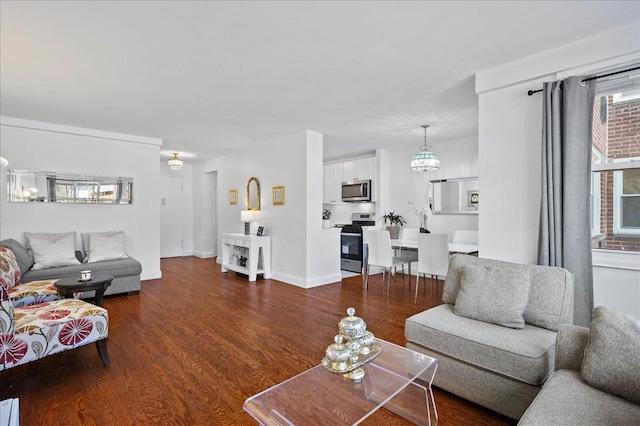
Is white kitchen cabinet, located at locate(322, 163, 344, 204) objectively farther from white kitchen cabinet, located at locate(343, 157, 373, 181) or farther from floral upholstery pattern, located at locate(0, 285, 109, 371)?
floral upholstery pattern, located at locate(0, 285, 109, 371)

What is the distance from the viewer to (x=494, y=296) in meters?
2.20

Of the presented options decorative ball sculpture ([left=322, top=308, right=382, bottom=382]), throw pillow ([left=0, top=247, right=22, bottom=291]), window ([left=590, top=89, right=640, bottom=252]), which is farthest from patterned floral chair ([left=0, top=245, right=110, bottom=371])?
window ([left=590, top=89, right=640, bottom=252])

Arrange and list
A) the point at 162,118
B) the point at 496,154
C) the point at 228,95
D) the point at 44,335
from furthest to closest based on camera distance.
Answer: the point at 162,118
the point at 228,95
the point at 496,154
the point at 44,335

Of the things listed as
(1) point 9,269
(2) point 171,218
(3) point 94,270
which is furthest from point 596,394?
(2) point 171,218

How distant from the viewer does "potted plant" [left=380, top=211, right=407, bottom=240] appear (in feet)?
19.8

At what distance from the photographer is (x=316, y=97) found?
3.64 m

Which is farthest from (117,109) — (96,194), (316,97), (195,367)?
(195,367)

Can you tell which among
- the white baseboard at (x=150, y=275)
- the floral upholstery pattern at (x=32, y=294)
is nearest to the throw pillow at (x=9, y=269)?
the floral upholstery pattern at (x=32, y=294)

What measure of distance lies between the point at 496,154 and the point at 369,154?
4.11 meters

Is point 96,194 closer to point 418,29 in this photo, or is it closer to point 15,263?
point 15,263

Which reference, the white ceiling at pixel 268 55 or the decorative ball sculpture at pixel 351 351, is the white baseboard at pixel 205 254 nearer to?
the white ceiling at pixel 268 55

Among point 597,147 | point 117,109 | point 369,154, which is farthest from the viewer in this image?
point 369,154

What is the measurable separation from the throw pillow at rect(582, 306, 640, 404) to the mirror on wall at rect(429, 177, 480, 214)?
413 cm

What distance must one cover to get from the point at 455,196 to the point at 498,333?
3.99m
